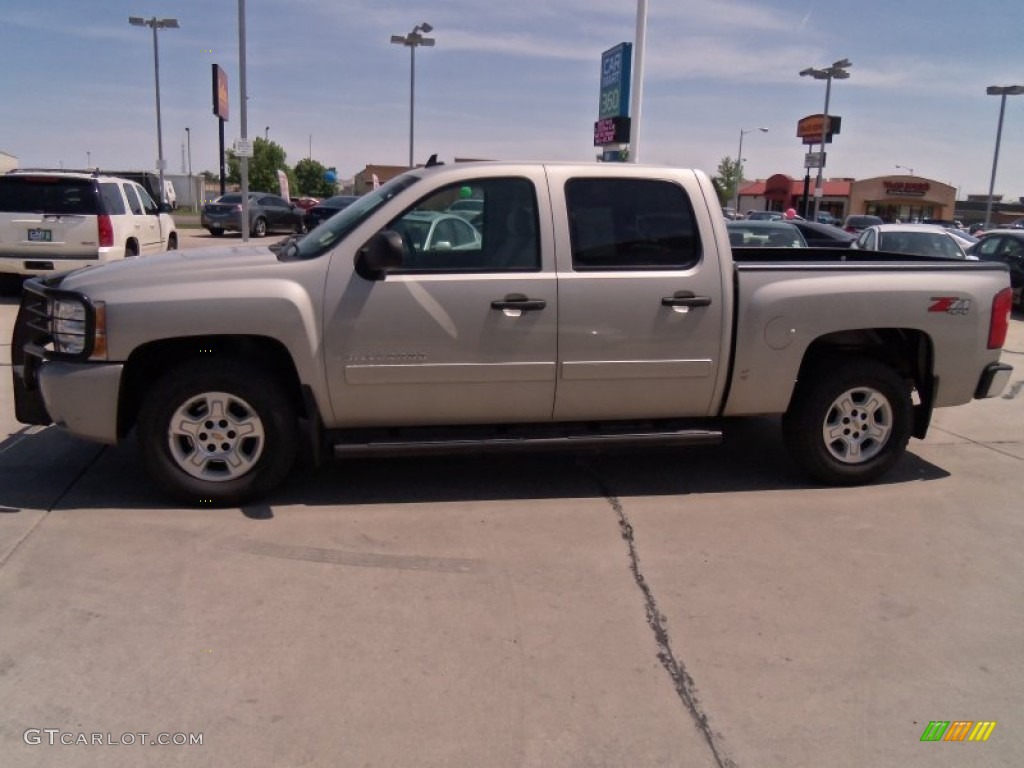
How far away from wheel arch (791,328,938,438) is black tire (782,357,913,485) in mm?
56

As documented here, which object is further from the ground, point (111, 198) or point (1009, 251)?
point (111, 198)

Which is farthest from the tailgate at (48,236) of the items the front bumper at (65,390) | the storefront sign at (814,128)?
the storefront sign at (814,128)

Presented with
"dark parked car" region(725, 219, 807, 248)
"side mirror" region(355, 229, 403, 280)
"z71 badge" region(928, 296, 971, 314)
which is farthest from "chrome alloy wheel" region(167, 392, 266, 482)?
"dark parked car" region(725, 219, 807, 248)

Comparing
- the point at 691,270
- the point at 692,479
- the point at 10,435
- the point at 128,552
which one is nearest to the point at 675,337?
the point at 691,270

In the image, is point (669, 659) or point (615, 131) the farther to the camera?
point (615, 131)

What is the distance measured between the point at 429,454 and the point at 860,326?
2.72 meters

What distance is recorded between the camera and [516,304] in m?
4.74

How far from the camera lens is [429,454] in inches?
191

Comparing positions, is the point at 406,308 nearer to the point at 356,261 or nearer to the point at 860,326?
the point at 356,261

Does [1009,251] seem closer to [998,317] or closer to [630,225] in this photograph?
[998,317]

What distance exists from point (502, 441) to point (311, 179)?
275 feet

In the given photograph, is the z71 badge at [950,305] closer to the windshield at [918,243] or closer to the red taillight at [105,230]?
the windshield at [918,243]

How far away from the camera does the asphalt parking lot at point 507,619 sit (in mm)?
2959

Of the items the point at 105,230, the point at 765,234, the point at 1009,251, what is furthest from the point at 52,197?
the point at 1009,251
